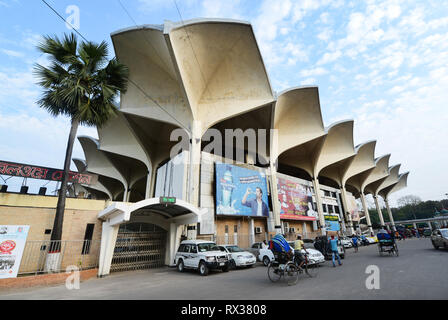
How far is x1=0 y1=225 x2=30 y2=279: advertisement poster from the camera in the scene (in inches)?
328

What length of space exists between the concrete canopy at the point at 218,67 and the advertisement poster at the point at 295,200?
12.9 m

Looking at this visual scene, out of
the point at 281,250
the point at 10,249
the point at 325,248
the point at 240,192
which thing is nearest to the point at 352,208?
the point at 240,192

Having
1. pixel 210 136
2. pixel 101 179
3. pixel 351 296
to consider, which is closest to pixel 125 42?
pixel 210 136

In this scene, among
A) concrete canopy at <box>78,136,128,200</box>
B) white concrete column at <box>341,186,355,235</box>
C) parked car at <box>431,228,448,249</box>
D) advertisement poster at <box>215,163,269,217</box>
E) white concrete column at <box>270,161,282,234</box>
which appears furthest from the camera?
white concrete column at <box>341,186,355,235</box>

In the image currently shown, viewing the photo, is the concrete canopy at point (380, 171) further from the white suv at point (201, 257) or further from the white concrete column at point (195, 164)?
the white suv at point (201, 257)

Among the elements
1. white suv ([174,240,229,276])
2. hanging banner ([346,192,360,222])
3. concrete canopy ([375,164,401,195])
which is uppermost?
concrete canopy ([375,164,401,195])

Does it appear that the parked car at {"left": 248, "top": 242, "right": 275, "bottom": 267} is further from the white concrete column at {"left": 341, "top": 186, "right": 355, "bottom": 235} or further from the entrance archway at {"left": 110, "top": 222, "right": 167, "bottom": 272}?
the white concrete column at {"left": 341, "top": 186, "right": 355, "bottom": 235}

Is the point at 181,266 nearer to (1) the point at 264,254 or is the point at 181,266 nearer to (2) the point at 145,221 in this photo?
(2) the point at 145,221

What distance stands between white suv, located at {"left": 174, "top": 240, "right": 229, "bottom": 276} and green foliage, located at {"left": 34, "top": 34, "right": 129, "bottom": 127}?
9641 millimetres

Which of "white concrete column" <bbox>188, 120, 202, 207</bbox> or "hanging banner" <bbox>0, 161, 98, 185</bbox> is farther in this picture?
"white concrete column" <bbox>188, 120, 202, 207</bbox>

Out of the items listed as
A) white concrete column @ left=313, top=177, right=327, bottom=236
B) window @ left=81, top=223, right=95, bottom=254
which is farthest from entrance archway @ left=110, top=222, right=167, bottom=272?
white concrete column @ left=313, top=177, right=327, bottom=236

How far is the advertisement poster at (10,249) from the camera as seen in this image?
8.34m

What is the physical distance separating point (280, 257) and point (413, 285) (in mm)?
3626

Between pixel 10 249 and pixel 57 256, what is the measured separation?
6.64ft
